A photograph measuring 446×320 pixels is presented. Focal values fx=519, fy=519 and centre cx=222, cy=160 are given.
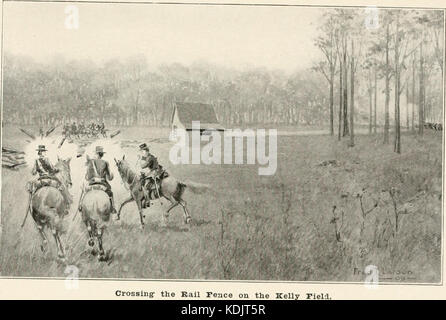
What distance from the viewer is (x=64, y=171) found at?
7.86 m

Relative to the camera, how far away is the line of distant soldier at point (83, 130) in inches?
310

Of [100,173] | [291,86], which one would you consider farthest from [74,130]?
[291,86]

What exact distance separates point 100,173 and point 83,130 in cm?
71

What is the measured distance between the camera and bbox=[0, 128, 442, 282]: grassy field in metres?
7.77

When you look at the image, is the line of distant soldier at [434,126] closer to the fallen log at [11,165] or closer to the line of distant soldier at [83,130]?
the line of distant soldier at [83,130]

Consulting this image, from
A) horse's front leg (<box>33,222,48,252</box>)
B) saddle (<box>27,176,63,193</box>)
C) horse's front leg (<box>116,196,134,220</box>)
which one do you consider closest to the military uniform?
horse's front leg (<box>116,196,134,220</box>)

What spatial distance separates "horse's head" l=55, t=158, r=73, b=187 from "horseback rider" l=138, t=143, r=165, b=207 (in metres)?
1.08

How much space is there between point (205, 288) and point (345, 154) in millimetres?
2954

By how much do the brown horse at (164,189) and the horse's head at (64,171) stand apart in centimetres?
73

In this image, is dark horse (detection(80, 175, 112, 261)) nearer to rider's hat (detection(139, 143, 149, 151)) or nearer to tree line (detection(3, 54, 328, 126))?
rider's hat (detection(139, 143, 149, 151))

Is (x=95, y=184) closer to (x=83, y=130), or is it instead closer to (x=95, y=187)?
(x=95, y=187)

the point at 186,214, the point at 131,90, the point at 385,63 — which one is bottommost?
the point at 186,214

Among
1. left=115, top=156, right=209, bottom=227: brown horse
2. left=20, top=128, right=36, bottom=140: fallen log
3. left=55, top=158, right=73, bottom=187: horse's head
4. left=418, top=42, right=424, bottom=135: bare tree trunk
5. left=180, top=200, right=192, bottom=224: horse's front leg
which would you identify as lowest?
left=180, top=200, right=192, bottom=224: horse's front leg
